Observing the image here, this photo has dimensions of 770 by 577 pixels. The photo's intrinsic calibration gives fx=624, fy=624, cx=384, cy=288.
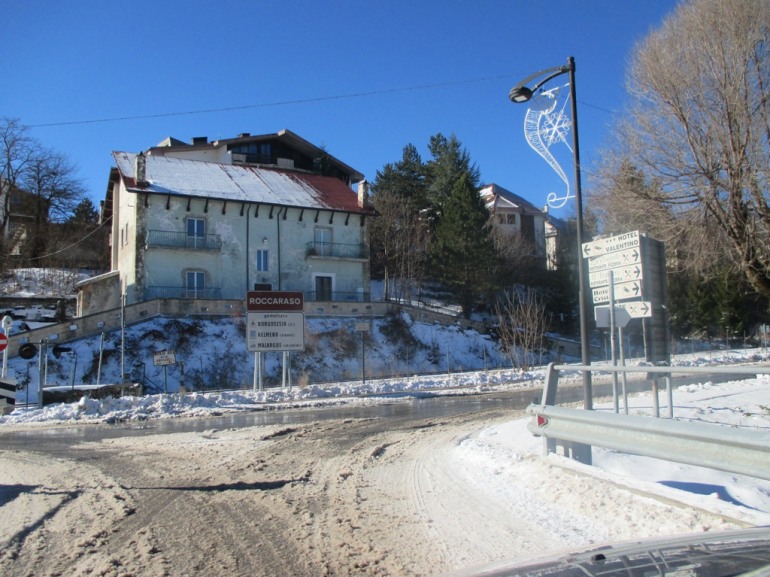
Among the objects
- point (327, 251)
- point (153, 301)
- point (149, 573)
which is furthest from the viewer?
point (327, 251)

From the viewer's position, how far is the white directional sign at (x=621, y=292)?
9.37 m

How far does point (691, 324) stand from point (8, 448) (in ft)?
155

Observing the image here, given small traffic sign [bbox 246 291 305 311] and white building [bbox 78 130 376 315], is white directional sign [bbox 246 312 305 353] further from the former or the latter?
white building [bbox 78 130 376 315]

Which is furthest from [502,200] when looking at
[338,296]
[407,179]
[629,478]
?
[629,478]

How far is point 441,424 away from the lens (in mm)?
12383

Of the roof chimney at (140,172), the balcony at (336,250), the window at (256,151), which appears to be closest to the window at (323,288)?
the balcony at (336,250)

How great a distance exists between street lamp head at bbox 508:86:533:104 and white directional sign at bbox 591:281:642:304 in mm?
3431

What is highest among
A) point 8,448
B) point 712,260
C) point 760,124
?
point 760,124

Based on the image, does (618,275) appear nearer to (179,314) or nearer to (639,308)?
(639,308)

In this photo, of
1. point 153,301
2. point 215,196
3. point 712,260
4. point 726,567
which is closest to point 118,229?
point 215,196

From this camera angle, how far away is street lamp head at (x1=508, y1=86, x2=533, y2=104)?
1049 centimetres

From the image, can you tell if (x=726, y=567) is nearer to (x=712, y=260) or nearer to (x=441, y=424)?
(x=441, y=424)

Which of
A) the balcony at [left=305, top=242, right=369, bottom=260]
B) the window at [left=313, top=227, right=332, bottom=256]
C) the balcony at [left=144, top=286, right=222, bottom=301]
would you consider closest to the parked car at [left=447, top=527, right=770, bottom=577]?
the balcony at [left=144, top=286, right=222, bottom=301]

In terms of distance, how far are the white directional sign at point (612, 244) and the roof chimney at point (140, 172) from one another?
34873mm
